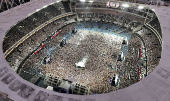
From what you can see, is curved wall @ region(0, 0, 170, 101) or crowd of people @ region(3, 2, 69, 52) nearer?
curved wall @ region(0, 0, 170, 101)

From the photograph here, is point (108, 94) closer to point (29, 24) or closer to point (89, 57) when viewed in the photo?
point (89, 57)

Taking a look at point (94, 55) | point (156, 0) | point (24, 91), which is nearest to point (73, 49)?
point (94, 55)

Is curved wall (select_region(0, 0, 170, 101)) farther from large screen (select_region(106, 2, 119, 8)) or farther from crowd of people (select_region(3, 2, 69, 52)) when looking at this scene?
large screen (select_region(106, 2, 119, 8))

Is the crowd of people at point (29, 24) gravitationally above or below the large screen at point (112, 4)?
below

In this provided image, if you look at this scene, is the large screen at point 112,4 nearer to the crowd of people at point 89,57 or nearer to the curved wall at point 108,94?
the crowd of people at point 89,57

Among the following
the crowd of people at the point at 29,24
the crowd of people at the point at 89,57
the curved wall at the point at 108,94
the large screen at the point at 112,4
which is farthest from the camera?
the large screen at the point at 112,4

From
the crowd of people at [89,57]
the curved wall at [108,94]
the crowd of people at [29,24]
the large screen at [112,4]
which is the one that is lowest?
the crowd of people at [89,57]

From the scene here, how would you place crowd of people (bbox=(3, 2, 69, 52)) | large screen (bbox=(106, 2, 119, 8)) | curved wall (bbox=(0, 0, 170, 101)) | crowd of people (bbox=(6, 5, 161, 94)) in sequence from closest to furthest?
curved wall (bbox=(0, 0, 170, 101)) < crowd of people (bbox=(6, 5, 161, 94)) < crowd of people (bbox=(3, 2, 69, 52)) < large screen (bbox=(106, 2, 119, 8))

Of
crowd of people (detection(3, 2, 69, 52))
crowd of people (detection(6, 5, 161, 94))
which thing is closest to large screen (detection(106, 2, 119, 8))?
crowd of people (detection(6, 5, 161, 94))

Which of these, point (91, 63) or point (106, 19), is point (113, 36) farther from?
point (91, 63)

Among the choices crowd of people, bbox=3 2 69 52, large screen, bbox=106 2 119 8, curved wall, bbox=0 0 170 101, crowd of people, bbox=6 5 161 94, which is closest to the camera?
curved wall, bbox=0 0 170 101

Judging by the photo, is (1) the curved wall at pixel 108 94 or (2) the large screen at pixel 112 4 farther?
(2) the large screen at pixel 112 4

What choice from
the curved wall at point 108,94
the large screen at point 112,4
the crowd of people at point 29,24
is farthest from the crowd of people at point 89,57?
the large screen at point 112,4
